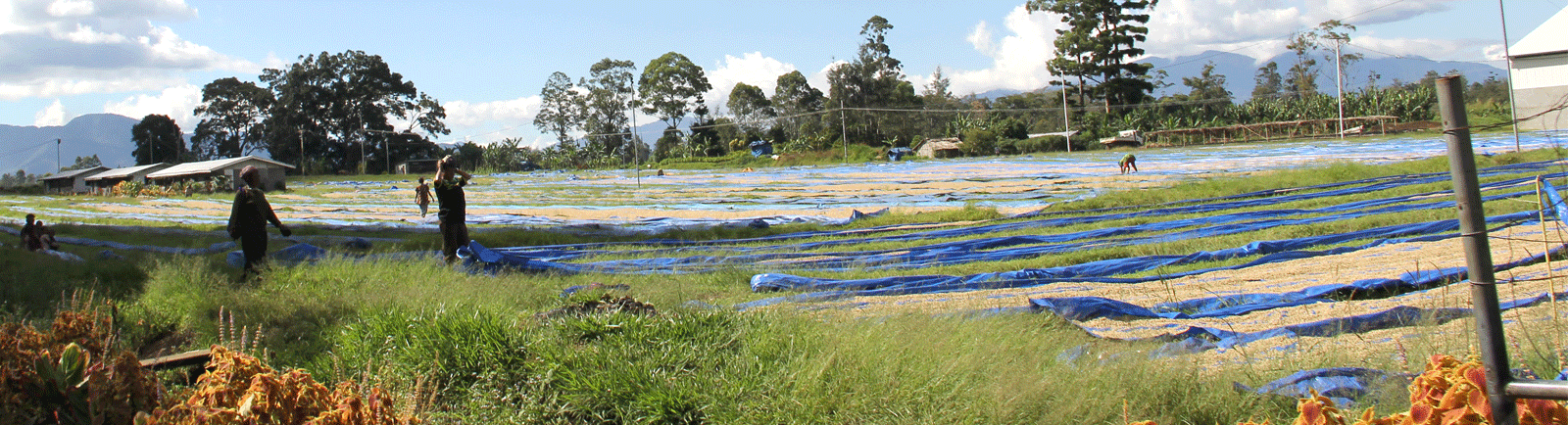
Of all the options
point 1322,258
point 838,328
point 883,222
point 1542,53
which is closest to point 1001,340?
point 838,328

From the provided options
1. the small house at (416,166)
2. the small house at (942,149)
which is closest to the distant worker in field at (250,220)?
the small house at (942,149)

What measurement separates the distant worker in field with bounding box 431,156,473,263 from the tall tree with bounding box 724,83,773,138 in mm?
58876

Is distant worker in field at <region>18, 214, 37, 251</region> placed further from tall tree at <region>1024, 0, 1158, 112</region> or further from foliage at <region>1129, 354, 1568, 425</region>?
tall tree at <region>1024, 0, 1158, 112</region>

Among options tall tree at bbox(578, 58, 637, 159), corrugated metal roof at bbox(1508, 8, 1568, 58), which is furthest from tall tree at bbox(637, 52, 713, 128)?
corrugated metal roof at bbox(1508, 8, 1568, 58)

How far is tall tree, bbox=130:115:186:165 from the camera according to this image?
67125 millimetres

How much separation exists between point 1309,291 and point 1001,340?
3262 millimetres

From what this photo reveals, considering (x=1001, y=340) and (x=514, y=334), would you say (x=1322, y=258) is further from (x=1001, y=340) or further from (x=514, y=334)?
(x=514, y=334)

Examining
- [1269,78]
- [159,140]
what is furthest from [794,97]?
[159,140]

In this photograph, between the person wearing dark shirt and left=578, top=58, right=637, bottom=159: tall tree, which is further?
left=578, top=58, right=637, bottom=159: tall tree

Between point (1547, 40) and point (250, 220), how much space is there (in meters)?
38.7

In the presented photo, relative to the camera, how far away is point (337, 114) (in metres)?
65.5

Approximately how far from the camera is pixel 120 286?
29.6 ft

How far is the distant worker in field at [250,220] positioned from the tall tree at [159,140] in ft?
220

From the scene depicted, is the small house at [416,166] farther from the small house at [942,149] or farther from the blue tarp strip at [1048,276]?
the blue tarp strip at [1048,276]
